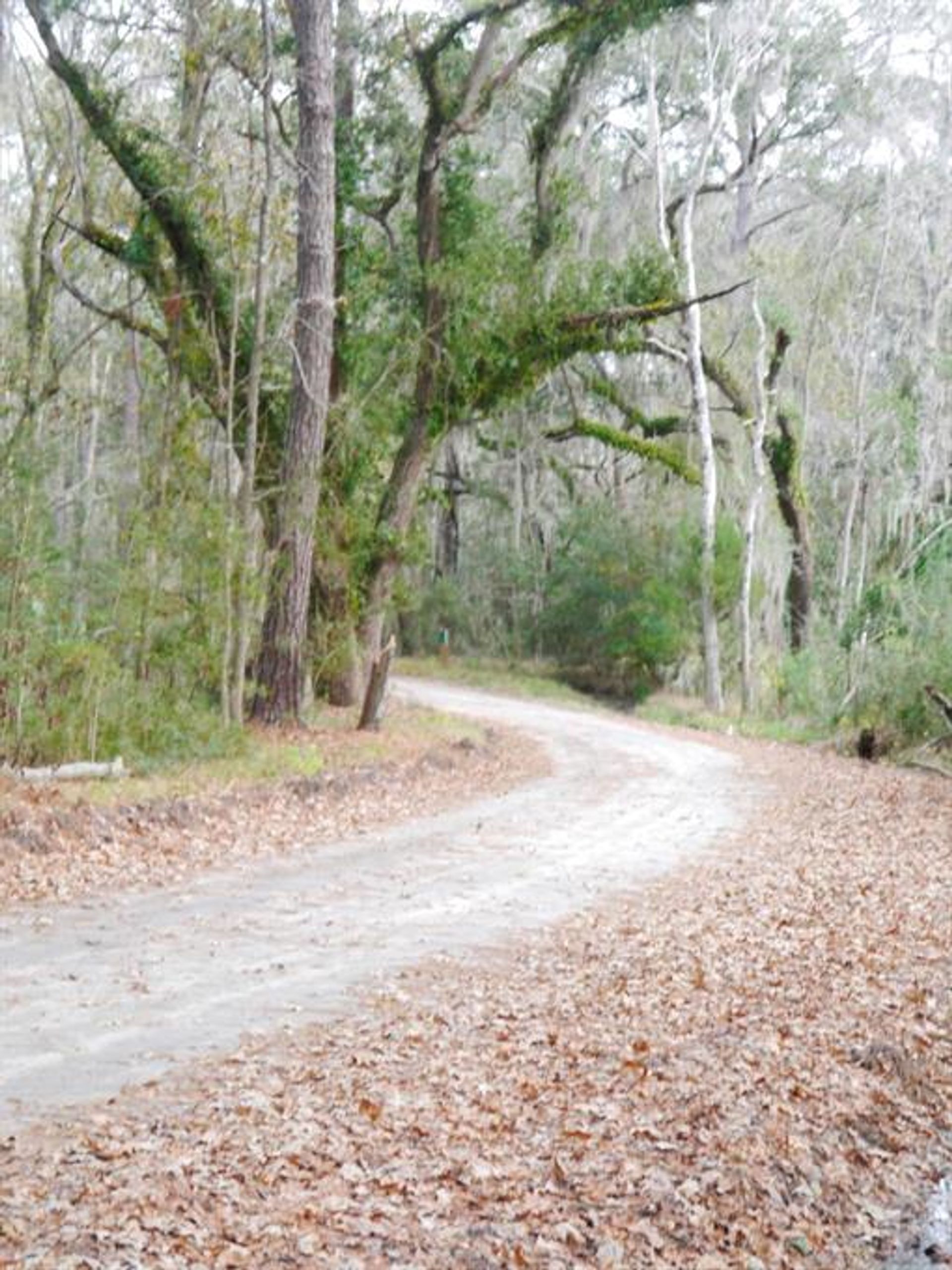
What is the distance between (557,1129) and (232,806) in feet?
24.2

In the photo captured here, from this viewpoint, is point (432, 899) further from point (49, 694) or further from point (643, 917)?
point (49, 694)

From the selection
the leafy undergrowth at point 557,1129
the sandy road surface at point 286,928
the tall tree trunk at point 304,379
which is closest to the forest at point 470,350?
the tall tree trunk at point 304,379

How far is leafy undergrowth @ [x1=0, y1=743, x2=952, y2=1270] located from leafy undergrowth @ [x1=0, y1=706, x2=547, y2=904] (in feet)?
10.8

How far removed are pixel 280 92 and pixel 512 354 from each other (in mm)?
→ 5047

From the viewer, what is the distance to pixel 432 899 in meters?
10.7

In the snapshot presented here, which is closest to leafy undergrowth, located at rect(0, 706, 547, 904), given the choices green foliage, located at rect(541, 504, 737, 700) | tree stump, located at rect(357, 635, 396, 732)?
tree stump, located at rect(357, 635, 396, 732)

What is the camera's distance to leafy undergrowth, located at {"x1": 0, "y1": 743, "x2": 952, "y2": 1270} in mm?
5328

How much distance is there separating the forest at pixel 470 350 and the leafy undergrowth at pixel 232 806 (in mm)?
943

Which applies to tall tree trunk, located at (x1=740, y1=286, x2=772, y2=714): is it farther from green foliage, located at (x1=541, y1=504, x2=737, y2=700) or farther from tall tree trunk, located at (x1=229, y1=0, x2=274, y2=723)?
tall tree trunk, located at (x1=229, y1=0, x2=274, y2=723)

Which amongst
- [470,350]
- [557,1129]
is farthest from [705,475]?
[557,1129]

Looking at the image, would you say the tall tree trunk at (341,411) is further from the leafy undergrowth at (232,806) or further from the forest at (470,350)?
the leafy undergrowth at (232,806)

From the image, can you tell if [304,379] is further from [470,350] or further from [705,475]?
[705,475]

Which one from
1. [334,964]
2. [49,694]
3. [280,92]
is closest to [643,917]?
[334,964]

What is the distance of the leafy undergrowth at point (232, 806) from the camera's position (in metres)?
10.9
